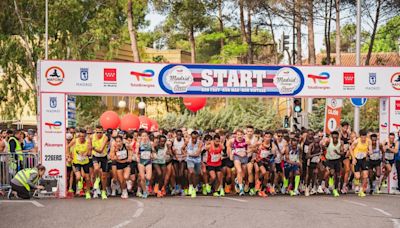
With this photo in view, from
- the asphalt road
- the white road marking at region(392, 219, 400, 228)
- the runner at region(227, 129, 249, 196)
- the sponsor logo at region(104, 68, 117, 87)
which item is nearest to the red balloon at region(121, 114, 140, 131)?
the sponsor logo at region(104, 68, 117, 87)

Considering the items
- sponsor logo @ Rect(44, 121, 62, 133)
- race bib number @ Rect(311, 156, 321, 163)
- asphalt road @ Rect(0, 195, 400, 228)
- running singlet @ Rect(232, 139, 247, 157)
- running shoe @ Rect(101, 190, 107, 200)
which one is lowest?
running shoe @ Rect(101, 190, 107, 200)

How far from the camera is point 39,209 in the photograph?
16.8 meters

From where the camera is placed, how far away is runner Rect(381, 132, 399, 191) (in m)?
22.0

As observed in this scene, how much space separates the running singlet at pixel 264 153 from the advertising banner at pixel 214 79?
4.90 ft

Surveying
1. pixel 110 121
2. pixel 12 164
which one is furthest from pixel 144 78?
pixel 110 121

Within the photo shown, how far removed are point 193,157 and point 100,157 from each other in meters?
2.47

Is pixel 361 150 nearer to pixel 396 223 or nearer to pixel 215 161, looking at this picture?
pixel 215 161

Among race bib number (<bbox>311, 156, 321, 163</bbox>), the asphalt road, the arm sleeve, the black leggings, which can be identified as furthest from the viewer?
race bib number (<bbox>311, 156, 321, 163</bbox>)

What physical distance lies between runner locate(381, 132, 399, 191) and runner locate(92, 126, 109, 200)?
305 inches

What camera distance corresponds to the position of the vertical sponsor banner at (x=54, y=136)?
20.5 m

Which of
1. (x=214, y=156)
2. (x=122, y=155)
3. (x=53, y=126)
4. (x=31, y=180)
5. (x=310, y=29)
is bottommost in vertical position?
(x=31, y=180)

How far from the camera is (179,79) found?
21281 mm

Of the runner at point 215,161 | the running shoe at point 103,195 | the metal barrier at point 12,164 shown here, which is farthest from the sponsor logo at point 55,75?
the runner at point 215,161

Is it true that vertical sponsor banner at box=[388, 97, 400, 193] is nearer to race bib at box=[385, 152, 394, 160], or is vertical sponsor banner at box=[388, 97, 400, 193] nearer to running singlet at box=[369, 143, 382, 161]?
race bib at box=[385, 152, 394, 160]
